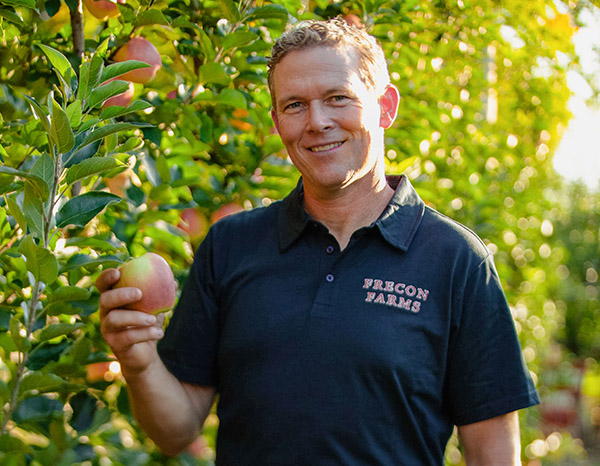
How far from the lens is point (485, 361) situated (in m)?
1.41

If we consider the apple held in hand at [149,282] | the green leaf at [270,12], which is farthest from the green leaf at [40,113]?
the green leaf at [270,12]

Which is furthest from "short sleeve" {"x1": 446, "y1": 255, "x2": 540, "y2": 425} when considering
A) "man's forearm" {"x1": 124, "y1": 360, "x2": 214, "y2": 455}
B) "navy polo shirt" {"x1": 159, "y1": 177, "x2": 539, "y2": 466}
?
"man's forearm" {"x1": 124, "y1": 360, "x2": 214, "y2": 455}

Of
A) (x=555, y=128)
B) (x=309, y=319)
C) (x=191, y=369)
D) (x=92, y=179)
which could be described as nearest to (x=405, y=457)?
(x=309, y=319)

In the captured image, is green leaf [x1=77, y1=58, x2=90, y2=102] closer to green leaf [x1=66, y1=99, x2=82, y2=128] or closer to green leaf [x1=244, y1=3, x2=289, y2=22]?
green leaf [x1=66, y1=99, x2=82, y2=128]

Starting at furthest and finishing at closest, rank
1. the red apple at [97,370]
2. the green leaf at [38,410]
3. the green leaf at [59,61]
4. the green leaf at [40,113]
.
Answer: the red apple at [97,370], the green leaf at [38,410], the green leaf at [59,61], the green leaf at [40,113]

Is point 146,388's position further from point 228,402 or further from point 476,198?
point 476,198

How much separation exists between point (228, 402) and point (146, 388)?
0.17 metres

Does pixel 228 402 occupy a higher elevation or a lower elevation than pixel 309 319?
lower

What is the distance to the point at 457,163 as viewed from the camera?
122 inches

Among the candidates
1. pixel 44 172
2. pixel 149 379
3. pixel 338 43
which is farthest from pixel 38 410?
pixel 338 43

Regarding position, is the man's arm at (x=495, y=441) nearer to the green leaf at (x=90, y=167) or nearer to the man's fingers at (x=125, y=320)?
the man's fingers at (x=125, y=320)

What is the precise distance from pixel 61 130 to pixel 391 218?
0.69 m

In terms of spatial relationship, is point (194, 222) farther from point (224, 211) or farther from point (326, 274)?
point (326, 274)

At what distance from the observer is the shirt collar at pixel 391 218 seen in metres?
1.50
